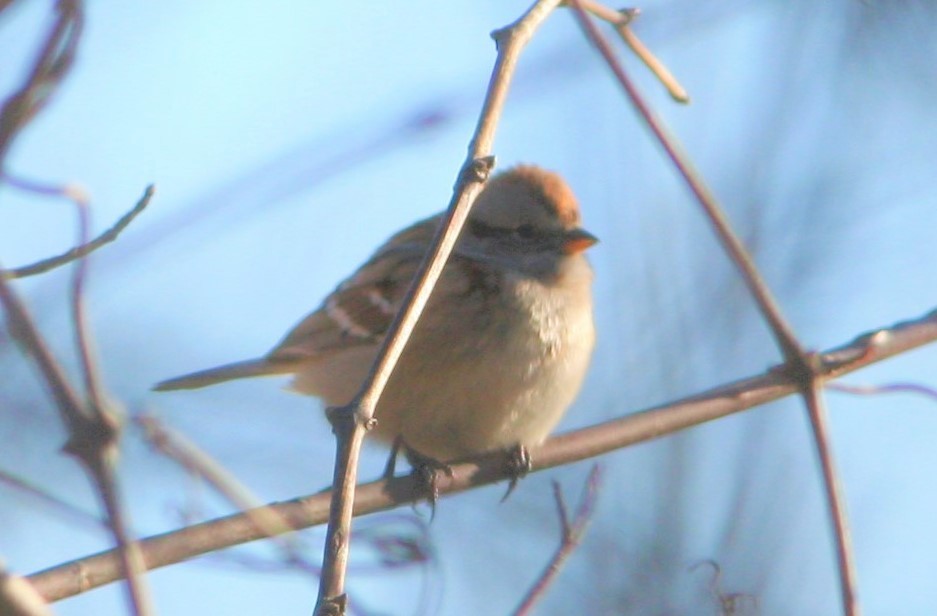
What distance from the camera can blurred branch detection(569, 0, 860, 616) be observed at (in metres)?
2.14

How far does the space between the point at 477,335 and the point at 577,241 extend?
0.65m

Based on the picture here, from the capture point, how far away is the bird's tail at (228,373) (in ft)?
14.0

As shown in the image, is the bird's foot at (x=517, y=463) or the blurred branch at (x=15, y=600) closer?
the blurred branch at (x=15, y=600)

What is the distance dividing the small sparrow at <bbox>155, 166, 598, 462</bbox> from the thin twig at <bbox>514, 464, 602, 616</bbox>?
0.72 m

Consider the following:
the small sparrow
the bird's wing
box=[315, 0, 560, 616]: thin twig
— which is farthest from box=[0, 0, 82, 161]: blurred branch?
the bird's wing

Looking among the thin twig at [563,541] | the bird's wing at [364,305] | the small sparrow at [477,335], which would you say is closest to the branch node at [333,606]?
the thin twig at [563,541]

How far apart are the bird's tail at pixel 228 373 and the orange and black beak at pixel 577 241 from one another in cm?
97

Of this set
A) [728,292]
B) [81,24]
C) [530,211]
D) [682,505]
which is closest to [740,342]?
[728,292]

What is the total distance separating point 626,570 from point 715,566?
A: 103 inches

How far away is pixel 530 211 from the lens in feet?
14.0

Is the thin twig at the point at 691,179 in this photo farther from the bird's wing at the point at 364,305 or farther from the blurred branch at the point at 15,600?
the bird's wing at the point at 364,305

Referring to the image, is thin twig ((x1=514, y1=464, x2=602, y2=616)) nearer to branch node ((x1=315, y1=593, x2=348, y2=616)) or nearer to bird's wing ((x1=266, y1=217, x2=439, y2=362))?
branch node ((x1=315, y1=593, x2=348, y2=616))

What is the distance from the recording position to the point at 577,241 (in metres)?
4.17

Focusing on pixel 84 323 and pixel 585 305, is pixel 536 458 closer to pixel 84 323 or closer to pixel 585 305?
pixel 585 305
